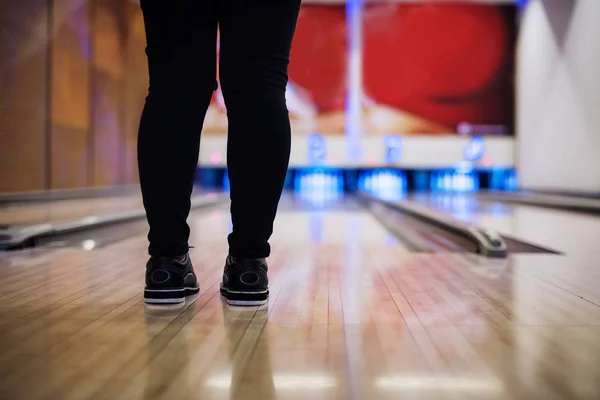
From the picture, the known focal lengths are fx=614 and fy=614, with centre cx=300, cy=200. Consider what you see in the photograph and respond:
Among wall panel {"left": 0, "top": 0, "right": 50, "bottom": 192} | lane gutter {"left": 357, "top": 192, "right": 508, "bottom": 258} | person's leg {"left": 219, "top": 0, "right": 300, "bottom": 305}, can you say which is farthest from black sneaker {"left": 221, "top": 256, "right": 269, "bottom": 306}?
wall panel {"left": 0, "top": 0, "right": 50, "bottom": 192}

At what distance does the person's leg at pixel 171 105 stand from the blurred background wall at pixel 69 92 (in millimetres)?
2176

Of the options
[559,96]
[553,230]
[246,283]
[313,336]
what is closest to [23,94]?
[553,230]

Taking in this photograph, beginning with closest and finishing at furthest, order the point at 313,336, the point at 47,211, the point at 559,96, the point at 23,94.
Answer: the point at 313,336 < the point at 47,211 < the point at 23,94 < the point at 559,96

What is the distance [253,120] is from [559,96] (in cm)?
536

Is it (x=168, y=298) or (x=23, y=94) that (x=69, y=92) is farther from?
(x=168, y=298)

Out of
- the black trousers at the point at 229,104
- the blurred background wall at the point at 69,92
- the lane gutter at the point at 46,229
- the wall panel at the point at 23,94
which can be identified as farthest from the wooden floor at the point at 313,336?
the blurred background wall at the point at 69,92

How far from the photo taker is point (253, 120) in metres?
0.98

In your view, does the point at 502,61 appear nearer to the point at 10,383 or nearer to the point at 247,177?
the point at 247,177

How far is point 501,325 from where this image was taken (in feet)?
2.86

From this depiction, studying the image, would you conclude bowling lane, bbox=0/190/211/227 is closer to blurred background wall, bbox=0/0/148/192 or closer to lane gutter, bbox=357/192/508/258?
blurred background wall, bbox=0/0/148/192

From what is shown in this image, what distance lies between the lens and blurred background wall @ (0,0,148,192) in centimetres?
335

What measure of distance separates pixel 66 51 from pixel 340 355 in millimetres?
4267

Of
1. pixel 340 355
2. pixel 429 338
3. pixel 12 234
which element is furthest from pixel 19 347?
pixel 12 234

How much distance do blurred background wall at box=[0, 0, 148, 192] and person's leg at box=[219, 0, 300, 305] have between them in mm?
2242
